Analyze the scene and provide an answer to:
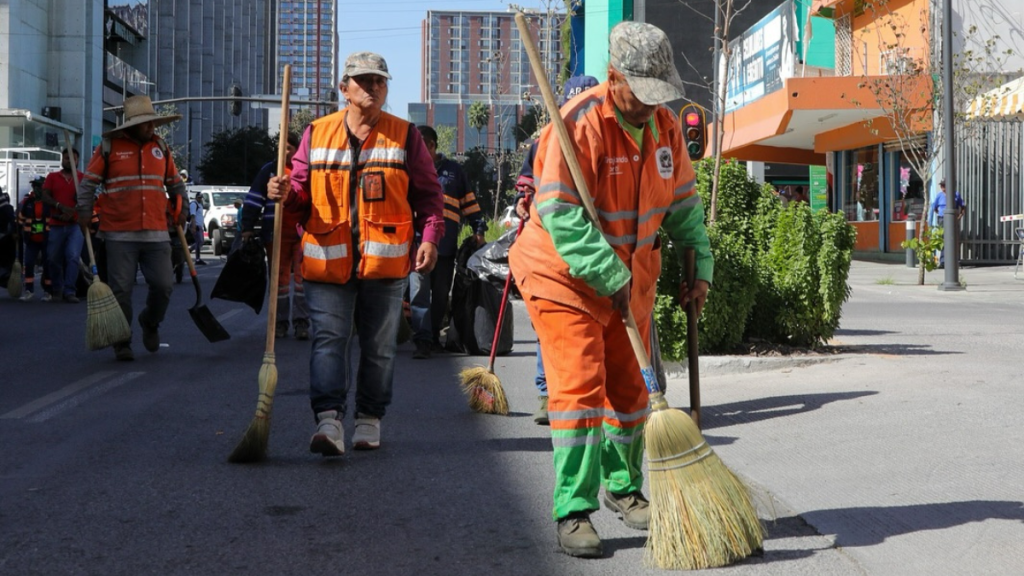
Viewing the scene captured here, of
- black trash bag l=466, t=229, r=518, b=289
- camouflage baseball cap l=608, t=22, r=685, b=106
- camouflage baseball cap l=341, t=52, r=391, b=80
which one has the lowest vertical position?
black trash bag l=466, t=229, r=518, b=289

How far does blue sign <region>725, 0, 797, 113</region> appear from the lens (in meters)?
30.3

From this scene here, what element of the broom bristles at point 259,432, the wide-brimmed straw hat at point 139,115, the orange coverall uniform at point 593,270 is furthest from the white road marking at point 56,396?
the orange coverall uniform at point 593,270

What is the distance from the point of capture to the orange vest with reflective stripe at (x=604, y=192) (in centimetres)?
437

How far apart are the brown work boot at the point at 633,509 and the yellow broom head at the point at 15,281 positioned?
14.4 metres

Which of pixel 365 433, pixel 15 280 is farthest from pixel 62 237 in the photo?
pixel 365 433

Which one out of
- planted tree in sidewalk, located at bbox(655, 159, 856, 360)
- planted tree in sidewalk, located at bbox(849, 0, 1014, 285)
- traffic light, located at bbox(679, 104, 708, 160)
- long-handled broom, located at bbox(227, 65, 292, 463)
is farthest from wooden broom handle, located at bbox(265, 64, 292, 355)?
planted tree in sidewalk, located at bbox(849, 0, 1014, 285)

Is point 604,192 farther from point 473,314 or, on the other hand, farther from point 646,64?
point 473,314

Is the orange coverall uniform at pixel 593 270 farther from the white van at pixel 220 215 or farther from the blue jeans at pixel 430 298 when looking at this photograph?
the white van at pixel 220 215

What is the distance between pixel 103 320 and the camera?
32.4ft

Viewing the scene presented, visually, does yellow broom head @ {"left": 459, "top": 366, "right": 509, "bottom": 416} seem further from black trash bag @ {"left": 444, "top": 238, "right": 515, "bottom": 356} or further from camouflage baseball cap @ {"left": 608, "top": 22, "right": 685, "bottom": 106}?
camouflage baseball cap @ {"left": 608, "top": 22, "right": 685, "bottom": 106}

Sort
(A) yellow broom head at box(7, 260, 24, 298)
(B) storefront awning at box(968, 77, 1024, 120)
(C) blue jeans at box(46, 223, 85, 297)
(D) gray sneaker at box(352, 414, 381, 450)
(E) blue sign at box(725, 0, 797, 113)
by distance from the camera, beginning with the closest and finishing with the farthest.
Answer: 1. (D) gray sneaker at box(352, 414, 381, 450)
2. (C) blue jeans at box(46, 223, 85, 297)
3. (A) yellow broom head at box(7, 260, 24, 298)
4. (B) storefront awning at box(968, 77, 1024, 120)
5. (E) blue sign at box(725, 0, 797, 113)

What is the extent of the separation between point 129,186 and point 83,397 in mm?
2217

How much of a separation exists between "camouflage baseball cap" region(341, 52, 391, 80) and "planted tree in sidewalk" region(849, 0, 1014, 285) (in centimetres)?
1726

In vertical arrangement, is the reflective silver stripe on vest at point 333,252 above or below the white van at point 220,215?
below
